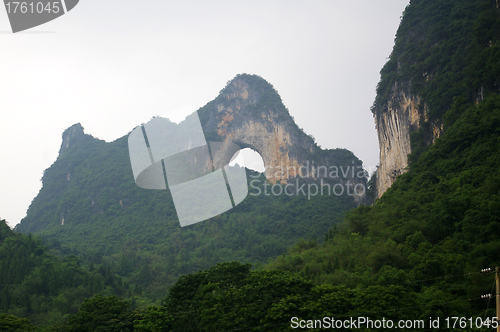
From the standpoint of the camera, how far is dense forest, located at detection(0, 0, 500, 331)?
40.2 ft

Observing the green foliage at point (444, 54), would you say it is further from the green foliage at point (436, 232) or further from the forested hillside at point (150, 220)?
the forested hillside at point (150, 220)

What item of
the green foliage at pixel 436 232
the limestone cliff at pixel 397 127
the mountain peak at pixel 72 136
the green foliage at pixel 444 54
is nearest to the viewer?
the green foliage at pixel 436 232

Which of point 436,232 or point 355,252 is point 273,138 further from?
point 436,232

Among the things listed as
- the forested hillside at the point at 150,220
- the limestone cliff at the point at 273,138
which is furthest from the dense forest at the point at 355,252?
the limestone cliff at the point at 273,138

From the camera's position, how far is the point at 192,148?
48.4m

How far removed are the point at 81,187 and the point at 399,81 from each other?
3607 cm

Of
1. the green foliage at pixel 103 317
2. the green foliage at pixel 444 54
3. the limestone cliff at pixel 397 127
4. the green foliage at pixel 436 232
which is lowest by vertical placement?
the green foliage at pixel 103 317

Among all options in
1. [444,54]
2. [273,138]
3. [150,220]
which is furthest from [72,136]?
[444,54]

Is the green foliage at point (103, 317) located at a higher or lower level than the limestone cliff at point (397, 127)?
lower

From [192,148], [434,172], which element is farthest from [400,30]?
[192,148]

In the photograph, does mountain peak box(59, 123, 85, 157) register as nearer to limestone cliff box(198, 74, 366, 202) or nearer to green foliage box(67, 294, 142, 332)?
limestone cliff box(198, 74, 366, 202)

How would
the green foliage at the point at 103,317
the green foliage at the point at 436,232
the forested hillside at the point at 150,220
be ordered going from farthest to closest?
the forested hillside at the point at 150,220 < the green foliage at the point at 103,317 < the green foliage at the point at 436,232

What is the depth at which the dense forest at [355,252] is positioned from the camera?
12257 mm

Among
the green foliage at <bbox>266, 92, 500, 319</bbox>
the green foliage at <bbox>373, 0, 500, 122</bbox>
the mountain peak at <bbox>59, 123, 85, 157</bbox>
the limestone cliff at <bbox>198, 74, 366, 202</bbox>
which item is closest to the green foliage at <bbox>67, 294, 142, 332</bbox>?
the green foliage at <bbox>266, 92, 500, 319</bbox>
